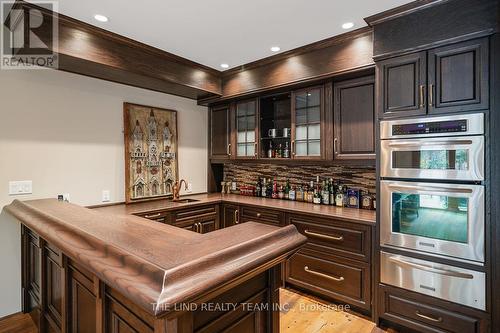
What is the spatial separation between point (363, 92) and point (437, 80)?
73 centimetres

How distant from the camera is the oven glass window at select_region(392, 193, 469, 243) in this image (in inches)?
76.6

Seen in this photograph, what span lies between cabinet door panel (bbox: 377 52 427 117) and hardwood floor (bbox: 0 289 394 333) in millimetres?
1862

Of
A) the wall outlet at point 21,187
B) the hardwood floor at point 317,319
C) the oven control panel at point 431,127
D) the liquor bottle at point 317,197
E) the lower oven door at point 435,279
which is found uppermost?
the oven control panel at point 431,127

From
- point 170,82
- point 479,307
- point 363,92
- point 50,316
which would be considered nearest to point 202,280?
point 50,316

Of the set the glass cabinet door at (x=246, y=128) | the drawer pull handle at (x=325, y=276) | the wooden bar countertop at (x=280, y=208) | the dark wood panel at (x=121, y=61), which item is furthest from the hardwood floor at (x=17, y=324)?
the glass cabinet door at (x=246, y=128)

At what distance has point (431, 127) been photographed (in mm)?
2051

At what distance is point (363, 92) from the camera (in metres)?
2.69

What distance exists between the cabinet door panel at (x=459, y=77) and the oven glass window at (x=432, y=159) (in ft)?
1.04

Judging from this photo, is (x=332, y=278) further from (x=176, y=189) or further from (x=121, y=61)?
(x=121, y=61)

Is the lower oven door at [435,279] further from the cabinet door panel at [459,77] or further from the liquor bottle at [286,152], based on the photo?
the liquor bottle at [286,152]

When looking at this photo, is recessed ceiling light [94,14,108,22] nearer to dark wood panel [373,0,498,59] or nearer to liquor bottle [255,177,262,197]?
dark wood panel [373,0,498,59]

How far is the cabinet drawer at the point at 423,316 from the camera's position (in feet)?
6.33

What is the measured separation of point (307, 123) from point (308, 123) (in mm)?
13

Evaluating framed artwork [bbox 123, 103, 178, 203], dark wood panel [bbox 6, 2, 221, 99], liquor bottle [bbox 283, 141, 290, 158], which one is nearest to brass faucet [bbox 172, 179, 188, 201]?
framed artwork [bbox 123, 103, 178, 203]
